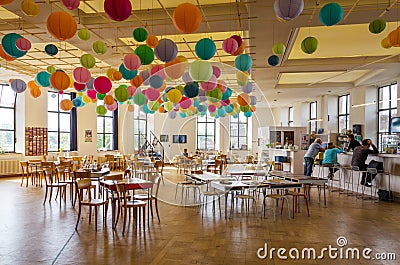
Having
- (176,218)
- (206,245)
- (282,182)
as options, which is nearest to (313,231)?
(282,182)

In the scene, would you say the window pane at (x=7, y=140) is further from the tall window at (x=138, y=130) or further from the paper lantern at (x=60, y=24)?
the paper lantern at (x=60, y=24)

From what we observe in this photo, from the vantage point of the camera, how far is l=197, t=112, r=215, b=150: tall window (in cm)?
2277

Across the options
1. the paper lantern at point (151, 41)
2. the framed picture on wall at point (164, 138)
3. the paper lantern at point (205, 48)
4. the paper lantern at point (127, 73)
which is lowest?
the framed picture on wall at point (164, 138)

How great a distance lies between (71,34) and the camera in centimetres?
508

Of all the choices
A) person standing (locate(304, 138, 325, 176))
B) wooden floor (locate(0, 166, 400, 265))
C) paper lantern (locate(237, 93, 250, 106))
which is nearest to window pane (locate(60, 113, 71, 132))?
wooden floor (locate(0, 166, 400, 265))

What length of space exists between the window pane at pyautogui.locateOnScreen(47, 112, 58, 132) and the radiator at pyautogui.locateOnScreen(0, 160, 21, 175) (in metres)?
2.50

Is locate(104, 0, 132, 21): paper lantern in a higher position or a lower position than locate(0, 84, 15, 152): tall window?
higher

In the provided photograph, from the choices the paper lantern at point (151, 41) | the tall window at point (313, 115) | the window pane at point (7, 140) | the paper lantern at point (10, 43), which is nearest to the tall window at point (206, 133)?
the tall window at point (313, 115)

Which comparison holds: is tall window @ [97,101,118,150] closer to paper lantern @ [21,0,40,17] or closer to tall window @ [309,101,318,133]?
tall window @ [309,101,318,133]

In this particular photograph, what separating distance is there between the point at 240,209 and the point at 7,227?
4481mm

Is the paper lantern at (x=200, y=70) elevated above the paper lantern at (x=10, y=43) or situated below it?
below

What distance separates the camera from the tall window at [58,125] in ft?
54.2

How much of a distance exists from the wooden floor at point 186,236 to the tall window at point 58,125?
8.97 m

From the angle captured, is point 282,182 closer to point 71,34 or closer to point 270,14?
point 270,14
